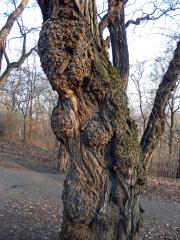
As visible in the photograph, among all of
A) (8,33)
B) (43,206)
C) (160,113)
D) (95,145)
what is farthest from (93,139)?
(8,33)

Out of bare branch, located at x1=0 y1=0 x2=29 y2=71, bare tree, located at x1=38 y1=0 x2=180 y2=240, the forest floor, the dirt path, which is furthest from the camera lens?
bare branch, located at x1=0 y1=0 x2=29 y2=71

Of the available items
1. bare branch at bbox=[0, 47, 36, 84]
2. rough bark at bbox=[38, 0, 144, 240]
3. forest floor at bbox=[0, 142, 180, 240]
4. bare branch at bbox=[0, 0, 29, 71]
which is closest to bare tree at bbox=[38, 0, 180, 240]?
rough bark at bbox=[38, 0, 144, 240]

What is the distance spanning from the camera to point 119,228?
4.59 metres

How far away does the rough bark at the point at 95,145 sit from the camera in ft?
14.8

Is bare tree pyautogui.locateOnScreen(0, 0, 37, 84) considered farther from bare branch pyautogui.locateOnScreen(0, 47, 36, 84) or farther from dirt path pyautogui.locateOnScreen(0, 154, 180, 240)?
dirt path pyautogui.locateOnScreen(0, 154, 180, 240)

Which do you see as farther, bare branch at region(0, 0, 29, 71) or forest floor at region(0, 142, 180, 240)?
bare branch at region(0, 0, 29, 71)

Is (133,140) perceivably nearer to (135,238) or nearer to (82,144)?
(82,144)

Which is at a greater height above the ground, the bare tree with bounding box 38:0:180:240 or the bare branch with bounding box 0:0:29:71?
the bare branch with bounding box 0:0:29:71

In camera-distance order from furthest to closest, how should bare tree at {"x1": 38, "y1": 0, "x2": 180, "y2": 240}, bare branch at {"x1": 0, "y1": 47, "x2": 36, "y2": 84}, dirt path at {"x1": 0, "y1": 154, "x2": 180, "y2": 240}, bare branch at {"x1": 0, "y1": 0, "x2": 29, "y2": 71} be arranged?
bare branch at {"x1": 0, "y1": 47, "x2": 36, "y2": 84}
bare branch at {"x1": 0, "y1": 0, "x2": 29, "y2": 71}
dirt path at {"x1": 0, "y1": 154, "x2": 180, "y2": 240}
bare tree at {"x1": 38, "y1": 0, "x2": 180, "y2": 240}

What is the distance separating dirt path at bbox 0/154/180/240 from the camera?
19.4 ft

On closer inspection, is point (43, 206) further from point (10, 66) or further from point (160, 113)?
point (10, 66)

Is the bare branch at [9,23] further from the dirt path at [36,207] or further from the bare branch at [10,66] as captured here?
the dirt path at [36,207]

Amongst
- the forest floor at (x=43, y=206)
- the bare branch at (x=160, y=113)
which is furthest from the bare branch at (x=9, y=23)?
the bare branch at (x=160, y=113)

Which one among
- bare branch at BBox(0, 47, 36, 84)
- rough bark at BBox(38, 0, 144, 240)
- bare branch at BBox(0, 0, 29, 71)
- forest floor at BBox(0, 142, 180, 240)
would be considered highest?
bare branch at BBox(0, 0, 29, 71)
